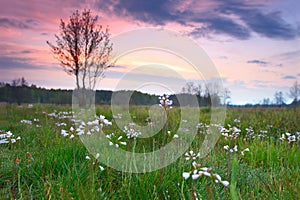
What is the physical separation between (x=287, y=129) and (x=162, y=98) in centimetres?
622

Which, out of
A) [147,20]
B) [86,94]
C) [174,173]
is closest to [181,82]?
[174,173]

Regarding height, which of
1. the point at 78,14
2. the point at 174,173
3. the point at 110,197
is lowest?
the point at 110,197

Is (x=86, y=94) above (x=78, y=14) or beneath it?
beneath

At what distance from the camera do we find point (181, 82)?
178 inches

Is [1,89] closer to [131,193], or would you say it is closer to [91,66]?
[91,66]

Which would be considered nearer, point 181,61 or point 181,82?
point 181,61

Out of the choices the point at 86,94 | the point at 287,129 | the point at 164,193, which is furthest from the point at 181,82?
the point at 86,94

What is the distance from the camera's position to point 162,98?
266 cm

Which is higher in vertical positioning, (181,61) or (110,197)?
(181,61)

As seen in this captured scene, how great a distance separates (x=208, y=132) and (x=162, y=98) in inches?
155

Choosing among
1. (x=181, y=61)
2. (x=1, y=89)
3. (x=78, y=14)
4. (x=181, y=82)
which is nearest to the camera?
(x=181, y=61)

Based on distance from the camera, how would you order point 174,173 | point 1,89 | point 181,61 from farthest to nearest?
point 1,89, point 181,61, point 174,173

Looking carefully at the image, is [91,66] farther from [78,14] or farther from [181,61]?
[181,61]

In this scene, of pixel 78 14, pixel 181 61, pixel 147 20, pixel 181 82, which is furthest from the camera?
pixel 78 14
